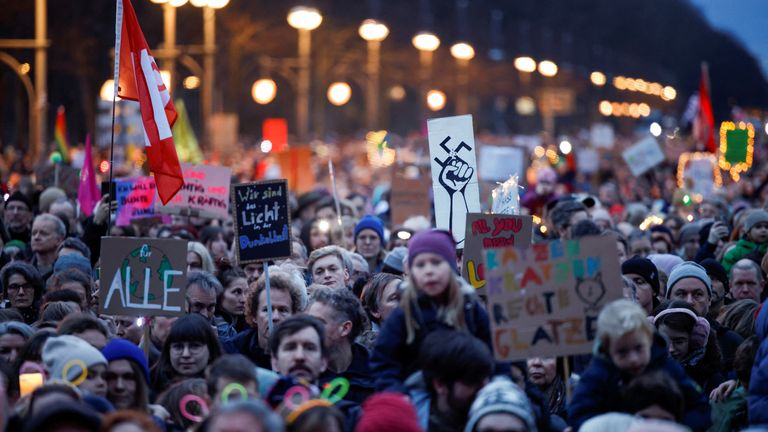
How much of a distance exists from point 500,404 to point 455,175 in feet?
15.7

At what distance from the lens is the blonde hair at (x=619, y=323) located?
675 cm

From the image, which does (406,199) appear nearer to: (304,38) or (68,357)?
(68,357)

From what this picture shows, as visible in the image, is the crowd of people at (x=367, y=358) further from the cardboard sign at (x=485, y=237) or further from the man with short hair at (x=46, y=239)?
the man with short hair at (x=46, y=239)

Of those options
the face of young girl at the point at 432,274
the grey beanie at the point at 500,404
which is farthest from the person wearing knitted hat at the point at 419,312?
the grey beanie at the point at 500,404

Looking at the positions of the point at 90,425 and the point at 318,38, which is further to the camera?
the point at 318,38

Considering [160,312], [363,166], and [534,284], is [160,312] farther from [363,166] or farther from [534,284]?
[363,166]

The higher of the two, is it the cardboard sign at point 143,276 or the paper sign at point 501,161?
the paper sign at point 501,161

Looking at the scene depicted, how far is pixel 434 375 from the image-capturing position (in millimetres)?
6750

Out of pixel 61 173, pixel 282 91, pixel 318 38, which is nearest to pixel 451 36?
pixel 282 91

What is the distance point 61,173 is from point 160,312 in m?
8.79

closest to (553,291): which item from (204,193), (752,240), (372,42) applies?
(752,240)

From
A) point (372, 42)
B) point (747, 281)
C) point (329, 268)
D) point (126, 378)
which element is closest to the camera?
point (126, 378)

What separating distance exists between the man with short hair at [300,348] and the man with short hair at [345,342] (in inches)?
31.4

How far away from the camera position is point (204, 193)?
14.3m
